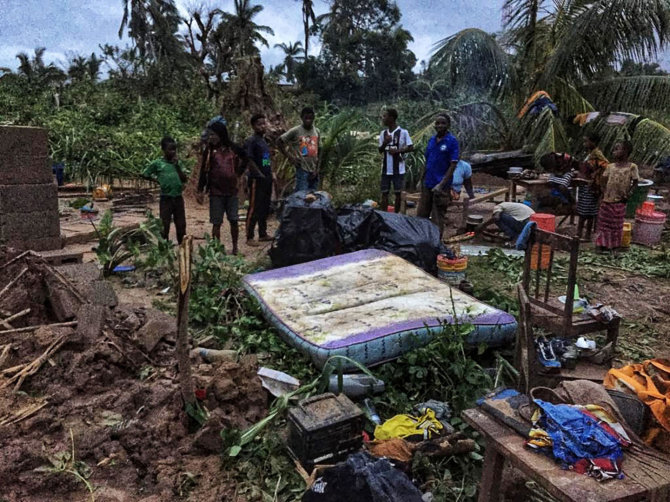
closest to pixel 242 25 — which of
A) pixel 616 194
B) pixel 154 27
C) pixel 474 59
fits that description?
pixel 154 27

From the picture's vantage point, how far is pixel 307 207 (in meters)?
5.75

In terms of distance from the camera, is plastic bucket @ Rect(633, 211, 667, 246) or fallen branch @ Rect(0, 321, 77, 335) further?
plastic bucket @ Rect(633, 211, 667, 246)

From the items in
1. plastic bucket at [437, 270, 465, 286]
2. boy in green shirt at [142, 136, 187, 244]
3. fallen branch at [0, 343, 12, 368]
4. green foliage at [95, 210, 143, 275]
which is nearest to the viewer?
fallen branch at [0, 343, 12, 368]

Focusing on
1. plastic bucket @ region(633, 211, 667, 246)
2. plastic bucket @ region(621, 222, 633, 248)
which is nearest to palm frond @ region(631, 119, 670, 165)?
plastic bucket @ region(633, 211, 667, 246)

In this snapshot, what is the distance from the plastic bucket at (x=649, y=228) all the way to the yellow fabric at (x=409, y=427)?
5.81 meters

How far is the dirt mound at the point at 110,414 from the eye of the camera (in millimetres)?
2701

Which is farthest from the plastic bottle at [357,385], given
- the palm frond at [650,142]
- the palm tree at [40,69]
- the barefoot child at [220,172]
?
the palm tree at [40,69]

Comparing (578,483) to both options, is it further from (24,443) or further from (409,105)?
(409,105)

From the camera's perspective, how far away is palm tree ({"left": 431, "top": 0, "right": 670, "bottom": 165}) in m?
9.69

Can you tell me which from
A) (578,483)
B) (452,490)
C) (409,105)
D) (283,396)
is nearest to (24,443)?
(283,396)

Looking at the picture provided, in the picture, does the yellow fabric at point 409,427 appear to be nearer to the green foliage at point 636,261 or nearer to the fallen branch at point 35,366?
the fallen branch at point 35,366

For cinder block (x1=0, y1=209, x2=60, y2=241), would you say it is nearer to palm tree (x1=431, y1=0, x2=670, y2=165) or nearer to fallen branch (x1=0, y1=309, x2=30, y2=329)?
fallen branch (x1=0, y1=309, x2=30, y2=329)

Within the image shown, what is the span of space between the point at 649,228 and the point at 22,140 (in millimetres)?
7761

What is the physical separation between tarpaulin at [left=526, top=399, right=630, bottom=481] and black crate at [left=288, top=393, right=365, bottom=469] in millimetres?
988
